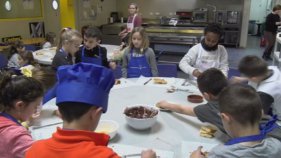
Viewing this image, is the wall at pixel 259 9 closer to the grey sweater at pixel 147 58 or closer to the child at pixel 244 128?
the grey sweater at pixel 147 58

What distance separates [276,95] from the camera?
1.51m

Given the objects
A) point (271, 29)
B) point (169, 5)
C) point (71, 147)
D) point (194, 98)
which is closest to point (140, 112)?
Result: point (194, 98)

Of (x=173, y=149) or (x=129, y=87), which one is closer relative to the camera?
(x=173, y=149)

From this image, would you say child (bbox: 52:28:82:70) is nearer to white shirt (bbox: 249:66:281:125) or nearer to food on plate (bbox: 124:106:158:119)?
food on plate (bbox: 124:106:158:119)

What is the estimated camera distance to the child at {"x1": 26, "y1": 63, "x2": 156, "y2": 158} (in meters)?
0.76

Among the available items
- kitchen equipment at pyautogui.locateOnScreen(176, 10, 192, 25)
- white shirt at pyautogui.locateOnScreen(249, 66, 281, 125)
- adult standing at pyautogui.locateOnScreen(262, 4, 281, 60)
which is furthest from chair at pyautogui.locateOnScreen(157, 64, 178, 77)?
kitchen equipment at pyautogui.locateOnScreen(176, 10, 192, 25)

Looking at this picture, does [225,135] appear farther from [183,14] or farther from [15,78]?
[183,14]

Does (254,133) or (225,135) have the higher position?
(254,133)

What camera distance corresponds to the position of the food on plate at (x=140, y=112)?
1417mm

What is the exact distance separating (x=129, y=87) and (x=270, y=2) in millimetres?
10138

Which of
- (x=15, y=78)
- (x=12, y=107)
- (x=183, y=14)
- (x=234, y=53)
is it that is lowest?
(x=234, y=53)

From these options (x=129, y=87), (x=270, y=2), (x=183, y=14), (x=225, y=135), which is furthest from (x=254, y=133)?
(x=270, y=2)

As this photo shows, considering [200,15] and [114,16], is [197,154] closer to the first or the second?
[200,15]

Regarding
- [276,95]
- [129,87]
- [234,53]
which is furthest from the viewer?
[234,53]
